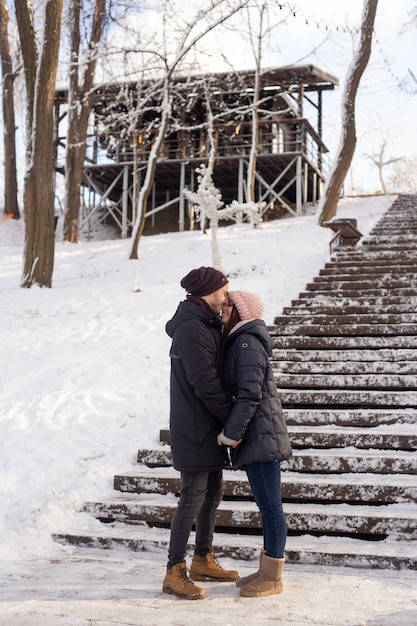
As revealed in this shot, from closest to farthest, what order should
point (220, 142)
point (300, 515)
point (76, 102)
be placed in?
point (300, 515), point (76, 102), point (220, 142)

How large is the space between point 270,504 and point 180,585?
1.92 feet

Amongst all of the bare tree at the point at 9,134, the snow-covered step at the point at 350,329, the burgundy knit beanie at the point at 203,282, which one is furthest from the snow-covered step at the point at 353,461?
the bare tree at the point at 9,134

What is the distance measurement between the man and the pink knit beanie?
0.08 m

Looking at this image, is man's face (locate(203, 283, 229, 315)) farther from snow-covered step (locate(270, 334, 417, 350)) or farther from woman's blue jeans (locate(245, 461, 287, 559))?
snow-covered step (locate(270, 334, 417, 350))

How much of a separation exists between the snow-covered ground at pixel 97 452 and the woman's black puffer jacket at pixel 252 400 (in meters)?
0.69

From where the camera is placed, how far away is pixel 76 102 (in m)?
17.2

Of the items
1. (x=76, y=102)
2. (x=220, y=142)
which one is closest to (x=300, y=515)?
(x=76, y=102)

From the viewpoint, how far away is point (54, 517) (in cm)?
410

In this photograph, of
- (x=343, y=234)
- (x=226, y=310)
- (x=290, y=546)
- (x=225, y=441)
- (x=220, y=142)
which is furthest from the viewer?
(x=220, y=142)

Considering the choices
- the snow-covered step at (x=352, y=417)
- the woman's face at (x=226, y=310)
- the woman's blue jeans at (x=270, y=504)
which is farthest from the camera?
the snow-covered step at (x=352, y=417)

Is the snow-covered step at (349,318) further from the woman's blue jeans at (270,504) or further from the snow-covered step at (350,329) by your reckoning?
the woman's blue jeans at (270,504)

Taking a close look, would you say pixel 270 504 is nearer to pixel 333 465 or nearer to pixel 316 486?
pixel 316 486

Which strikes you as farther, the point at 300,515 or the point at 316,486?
the point at 316,486

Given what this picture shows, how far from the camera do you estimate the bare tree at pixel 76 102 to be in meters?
17.0
